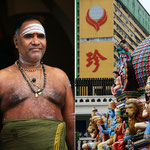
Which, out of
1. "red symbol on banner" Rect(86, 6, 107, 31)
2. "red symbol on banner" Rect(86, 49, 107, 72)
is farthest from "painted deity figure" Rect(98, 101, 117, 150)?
"red symbol on banner" Rect(86, 6, 107, 31)

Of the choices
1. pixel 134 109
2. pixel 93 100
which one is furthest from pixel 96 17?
pixel 134 109

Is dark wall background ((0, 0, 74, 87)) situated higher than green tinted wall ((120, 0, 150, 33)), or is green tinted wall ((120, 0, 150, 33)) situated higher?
green tinted wall ((120, 0, 150, 33))

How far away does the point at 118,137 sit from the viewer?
15.9m

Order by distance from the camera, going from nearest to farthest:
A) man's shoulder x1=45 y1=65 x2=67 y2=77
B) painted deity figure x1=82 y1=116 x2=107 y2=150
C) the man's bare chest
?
the man's bare chest < man's shoulder x1=45 y1=65 x2=67 y2=77 < painted deity figure x1=82 y1=116 x2=107 y2=150

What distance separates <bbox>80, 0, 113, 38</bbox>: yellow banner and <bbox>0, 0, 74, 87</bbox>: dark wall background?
56707mm

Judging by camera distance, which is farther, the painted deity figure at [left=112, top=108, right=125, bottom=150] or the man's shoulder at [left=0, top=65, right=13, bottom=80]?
the painted deity figure at [left=112, top=108, right=125, bottom=150]

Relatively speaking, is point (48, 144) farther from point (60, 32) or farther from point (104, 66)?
point (104, 66)

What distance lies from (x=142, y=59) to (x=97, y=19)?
1922 inches

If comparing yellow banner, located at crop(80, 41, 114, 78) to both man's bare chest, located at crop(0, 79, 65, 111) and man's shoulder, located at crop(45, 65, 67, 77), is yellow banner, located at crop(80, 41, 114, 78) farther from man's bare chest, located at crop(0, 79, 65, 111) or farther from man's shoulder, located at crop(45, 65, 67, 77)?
man's bare chest, located at crop(0, 79, 65, 111)

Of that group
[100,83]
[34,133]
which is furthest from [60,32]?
[100,83]

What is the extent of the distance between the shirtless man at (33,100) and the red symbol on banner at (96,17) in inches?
2273

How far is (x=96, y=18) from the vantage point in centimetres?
6394

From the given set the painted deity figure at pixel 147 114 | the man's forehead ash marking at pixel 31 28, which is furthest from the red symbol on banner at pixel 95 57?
the man's forehead ash marking at pixel 31 28

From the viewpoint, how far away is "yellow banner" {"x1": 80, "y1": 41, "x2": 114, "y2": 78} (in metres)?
60.8
